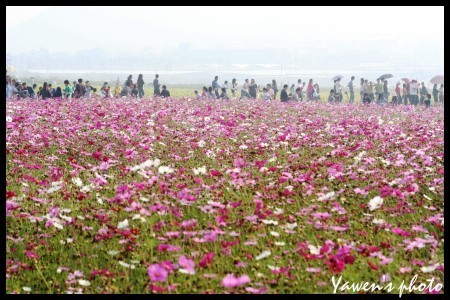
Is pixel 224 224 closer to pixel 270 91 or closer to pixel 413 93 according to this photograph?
pixel 270 91

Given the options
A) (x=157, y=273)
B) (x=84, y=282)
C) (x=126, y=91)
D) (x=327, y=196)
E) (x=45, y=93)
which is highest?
(x=126, y=91)

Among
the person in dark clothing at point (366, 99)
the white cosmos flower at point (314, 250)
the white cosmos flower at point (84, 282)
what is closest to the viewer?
the white cosmos flower at point (84, 282)

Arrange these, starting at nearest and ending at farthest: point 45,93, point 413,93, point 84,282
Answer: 1. point 84,282
2. point 45,93
3. point 413,93

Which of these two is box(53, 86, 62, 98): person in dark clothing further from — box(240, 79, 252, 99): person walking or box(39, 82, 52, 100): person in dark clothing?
box(240, 79, 252, 99): person walking

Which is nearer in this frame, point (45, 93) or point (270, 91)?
point (45, 93)

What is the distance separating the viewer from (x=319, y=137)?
36.4ft

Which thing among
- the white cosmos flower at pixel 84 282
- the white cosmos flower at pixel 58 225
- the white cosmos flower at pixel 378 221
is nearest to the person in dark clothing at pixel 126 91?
the white cosmos flower at pixel 58 225

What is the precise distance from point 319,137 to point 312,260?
21.0ft

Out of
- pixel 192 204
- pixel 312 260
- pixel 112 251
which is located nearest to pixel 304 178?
pixel 192 204

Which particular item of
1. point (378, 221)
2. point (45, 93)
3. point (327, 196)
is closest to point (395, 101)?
point (45, 93)

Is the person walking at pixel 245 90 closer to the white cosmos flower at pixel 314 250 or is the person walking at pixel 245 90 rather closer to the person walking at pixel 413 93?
the person walking at pixel 413 93

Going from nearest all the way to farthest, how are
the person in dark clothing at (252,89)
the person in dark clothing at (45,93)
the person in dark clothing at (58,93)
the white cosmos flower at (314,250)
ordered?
the white cosmos flower at (314,250) → the person in dark clothing at (45,93) → the person in dark clothing at (58,93) → the person in dark clothing at (252,89)

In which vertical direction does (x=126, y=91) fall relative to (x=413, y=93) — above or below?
above
